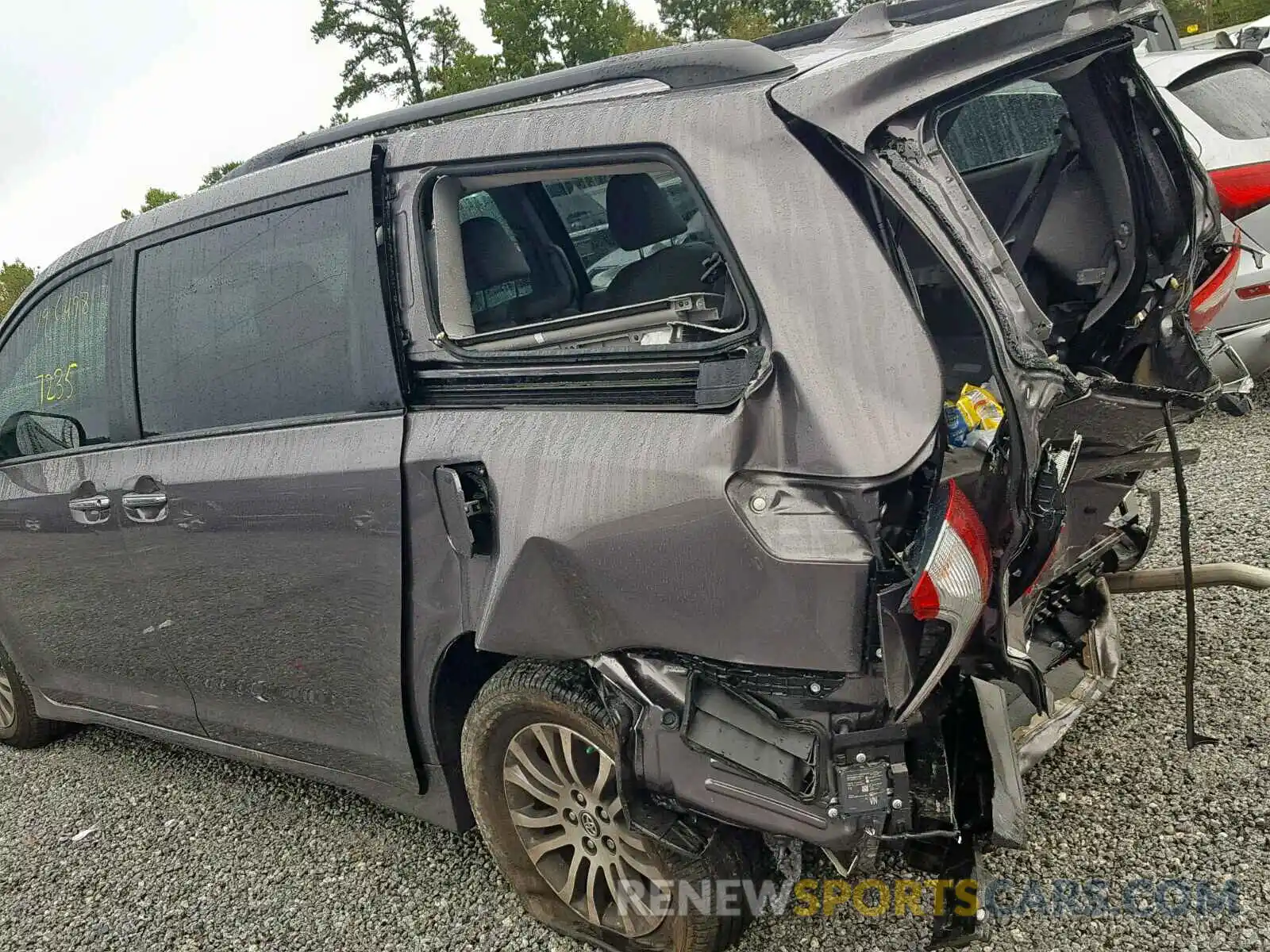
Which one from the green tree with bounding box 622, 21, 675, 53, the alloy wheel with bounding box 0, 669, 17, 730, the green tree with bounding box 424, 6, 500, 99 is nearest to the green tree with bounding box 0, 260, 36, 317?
the green tree with bounding box 424, 6, 500, 99

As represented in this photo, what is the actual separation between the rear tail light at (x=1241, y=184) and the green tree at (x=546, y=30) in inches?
1342

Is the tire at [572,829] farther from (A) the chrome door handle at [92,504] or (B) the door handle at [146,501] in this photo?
(A) the chrome door handle at [92,504]

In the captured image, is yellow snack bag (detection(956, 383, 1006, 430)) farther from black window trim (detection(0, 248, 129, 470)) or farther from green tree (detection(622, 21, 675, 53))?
green tree (detection(622, 21, 675, 53))

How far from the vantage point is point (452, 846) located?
2.98 m

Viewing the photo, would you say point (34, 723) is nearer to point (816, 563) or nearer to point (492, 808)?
point (492, 808)

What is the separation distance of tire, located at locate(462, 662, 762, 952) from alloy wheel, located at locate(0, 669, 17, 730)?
271cm

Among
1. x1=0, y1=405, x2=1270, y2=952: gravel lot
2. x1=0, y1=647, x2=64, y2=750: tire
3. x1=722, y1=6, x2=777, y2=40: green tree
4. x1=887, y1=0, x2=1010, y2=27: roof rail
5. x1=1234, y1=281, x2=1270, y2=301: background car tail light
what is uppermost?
x1=722, y1=6, x2=777, y2=40: green tree

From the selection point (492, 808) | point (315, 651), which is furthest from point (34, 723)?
point (492, 808)

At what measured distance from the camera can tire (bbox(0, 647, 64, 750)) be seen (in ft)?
13.6

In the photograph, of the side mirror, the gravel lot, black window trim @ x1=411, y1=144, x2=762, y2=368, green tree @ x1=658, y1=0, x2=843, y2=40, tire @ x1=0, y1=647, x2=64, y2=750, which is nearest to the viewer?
black window trim @ x1=411, y1=144, x2=762, y2=368

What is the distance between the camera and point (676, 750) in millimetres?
1999

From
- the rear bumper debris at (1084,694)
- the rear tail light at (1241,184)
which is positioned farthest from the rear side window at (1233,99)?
the rear bumper debris at (1084,694)

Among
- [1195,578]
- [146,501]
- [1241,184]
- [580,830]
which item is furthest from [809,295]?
[1241,184]

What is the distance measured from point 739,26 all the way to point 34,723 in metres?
42.2
